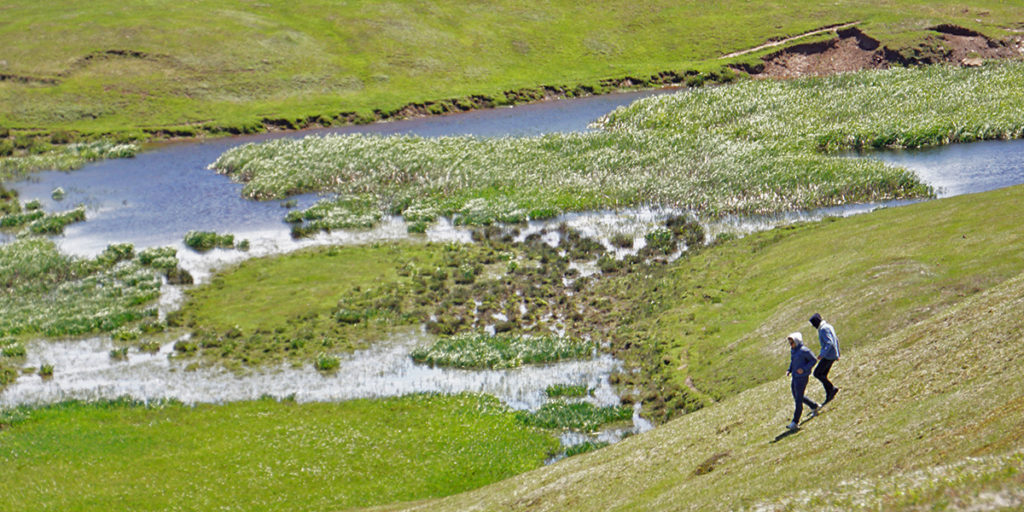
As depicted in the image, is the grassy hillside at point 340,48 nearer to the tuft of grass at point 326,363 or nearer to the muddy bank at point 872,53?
the muddy bank at point 872,53

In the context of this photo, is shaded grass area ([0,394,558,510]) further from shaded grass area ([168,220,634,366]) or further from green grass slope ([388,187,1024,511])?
shaded grass area ([168,220,634,366])

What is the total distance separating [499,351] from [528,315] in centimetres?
581

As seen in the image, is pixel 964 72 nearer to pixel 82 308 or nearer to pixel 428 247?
pixel 428 247

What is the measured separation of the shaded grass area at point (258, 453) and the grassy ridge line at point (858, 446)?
3.94m

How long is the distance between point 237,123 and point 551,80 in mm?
53145

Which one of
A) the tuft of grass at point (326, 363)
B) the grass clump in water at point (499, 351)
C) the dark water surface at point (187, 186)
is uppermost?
the dark water surface at point (187, 186)

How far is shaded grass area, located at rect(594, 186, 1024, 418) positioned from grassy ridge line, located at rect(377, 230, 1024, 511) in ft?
20.0

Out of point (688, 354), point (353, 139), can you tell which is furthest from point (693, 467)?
point (353, 139)

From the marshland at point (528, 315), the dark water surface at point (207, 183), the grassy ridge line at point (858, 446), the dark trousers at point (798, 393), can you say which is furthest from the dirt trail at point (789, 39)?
the dark trousers at point (798, 393)

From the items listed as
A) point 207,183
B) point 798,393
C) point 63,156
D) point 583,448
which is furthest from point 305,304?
point 63,156

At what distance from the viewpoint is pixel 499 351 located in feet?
173

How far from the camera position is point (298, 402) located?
48.3m

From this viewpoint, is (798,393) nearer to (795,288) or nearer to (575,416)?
(575,416)

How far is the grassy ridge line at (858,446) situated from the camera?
20.4 metres
